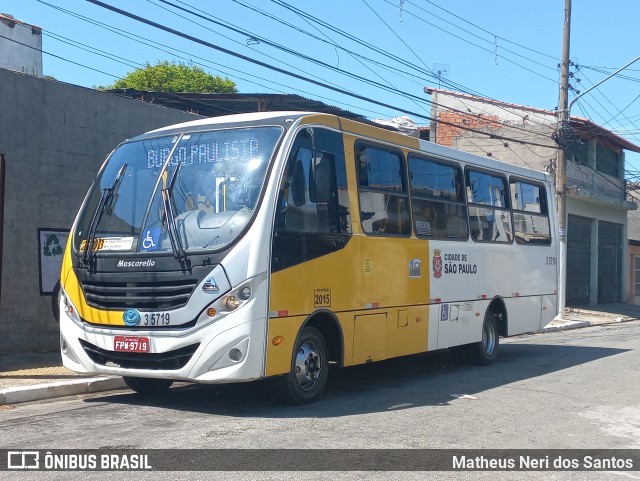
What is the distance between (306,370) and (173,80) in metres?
42.6

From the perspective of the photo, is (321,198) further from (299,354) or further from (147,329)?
(147,329)

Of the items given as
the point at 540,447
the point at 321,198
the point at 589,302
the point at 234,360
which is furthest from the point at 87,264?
the point at 589,302

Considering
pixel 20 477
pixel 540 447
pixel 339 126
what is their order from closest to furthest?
A: pixel 20 477, pixel 540 447, pixel 339 126

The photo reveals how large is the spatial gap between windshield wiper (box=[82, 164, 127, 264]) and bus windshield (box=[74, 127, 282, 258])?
1cm

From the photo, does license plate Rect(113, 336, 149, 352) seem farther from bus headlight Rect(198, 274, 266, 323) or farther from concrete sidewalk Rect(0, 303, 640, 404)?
concrete sidewalk Rect(0, 303, 640, 404)

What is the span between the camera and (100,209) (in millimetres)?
8562

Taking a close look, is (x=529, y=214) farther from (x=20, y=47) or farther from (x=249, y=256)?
(x=20, y=47)

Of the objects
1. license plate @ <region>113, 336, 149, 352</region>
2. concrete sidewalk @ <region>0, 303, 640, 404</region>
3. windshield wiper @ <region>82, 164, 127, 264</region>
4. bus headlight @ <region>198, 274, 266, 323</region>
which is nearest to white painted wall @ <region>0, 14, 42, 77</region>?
concrete sidewalk @ <region>0, 303, 640, 404</region>

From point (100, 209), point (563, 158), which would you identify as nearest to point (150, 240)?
point (100, 209)

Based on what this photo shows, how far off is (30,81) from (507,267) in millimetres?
8396

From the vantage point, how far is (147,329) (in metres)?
7.76

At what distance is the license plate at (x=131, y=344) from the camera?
7.75 m

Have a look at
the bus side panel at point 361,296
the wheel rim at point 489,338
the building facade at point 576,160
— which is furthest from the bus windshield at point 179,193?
the building facade at point 576,160

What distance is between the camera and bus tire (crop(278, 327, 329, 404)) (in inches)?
325
